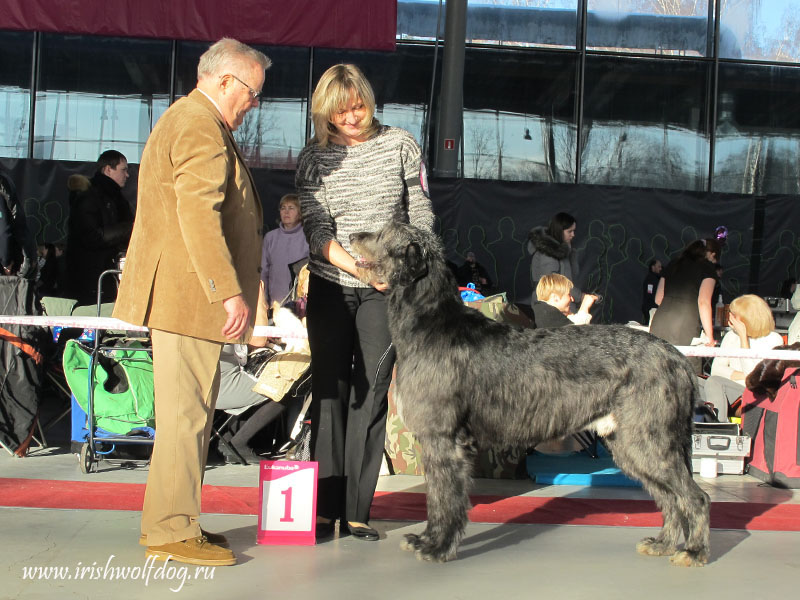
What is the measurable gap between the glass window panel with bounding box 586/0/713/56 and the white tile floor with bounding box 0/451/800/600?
1158cm

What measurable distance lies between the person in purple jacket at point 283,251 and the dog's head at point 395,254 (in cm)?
413

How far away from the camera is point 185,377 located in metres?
3.54

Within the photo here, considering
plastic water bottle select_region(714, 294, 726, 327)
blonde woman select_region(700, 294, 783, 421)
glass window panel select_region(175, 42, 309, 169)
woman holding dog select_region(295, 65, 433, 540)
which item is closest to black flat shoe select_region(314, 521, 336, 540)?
woman holding dog select_region(295, 65, 433, 540)

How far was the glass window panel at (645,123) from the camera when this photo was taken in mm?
14664

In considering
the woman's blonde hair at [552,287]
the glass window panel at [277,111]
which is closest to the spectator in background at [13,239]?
the woman's blonde hair at [552,287]

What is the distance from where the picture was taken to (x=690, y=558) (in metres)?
3.90

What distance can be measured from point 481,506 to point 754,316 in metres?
3.08

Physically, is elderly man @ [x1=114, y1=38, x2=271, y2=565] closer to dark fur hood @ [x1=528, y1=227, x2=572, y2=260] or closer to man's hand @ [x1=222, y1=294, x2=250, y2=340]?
man's hand @ [x1=222, y1=294, x2=250, y2=340]

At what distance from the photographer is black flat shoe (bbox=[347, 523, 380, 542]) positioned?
4.16m

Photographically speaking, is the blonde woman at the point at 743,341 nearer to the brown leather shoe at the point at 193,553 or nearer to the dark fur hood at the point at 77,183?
the brown leather shoe at the point at 193,553

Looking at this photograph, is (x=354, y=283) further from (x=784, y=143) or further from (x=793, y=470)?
(x=784, y=143)

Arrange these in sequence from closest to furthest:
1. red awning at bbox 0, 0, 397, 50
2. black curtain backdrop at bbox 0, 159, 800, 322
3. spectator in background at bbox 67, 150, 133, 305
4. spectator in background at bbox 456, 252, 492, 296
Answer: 1. spectator in background at bbox 67, 150, 133, 305
2. spectator in background at bbox 456, 252, 492, 296
3. black curtain backdrop at bbox 0, 159, 800, 322
4. red awning at bbox 0, 0, 397, 50

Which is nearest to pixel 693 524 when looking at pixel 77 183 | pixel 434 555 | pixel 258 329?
pixel 434 555

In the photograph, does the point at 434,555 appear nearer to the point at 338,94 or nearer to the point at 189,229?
the point at 189,229
